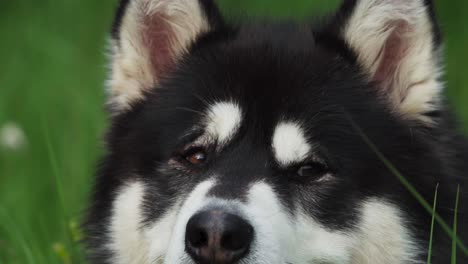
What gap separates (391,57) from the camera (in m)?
5.18

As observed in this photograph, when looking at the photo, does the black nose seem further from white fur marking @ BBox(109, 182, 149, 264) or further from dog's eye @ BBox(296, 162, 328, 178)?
white fur marking @ BBox(109, 182, 149, 264)

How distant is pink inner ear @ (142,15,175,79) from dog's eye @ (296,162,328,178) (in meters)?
1.06

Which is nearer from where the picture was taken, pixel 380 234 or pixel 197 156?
pixel 380 234

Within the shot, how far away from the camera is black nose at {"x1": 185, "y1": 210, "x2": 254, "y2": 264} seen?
4.31 meters

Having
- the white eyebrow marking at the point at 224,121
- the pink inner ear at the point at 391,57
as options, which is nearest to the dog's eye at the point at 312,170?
the white eyebrow marking at the point at 224,121

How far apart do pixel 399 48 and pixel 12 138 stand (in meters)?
3.98

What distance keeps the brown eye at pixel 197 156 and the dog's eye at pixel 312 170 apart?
456mm

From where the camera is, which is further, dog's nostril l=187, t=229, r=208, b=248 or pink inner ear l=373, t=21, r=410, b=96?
pink inner ear l=373, t=21, r=410, b=96

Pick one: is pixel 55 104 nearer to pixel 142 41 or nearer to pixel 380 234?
pixel 142 41

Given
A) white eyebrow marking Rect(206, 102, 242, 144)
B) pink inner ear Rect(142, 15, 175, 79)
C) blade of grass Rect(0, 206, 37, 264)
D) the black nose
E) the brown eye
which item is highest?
pink inner ear Rect(142, 15, 175, 79)

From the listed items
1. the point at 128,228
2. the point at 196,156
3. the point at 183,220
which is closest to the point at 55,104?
the point at 128,228

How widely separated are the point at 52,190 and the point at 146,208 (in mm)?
3027

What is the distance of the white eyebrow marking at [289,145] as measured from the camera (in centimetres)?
470

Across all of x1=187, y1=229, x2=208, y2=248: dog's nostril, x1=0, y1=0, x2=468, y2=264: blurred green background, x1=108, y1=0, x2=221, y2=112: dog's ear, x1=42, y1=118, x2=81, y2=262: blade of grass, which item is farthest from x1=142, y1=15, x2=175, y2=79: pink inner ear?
x1=187, y1=229, x2=208, y2=248: dog's nostril
